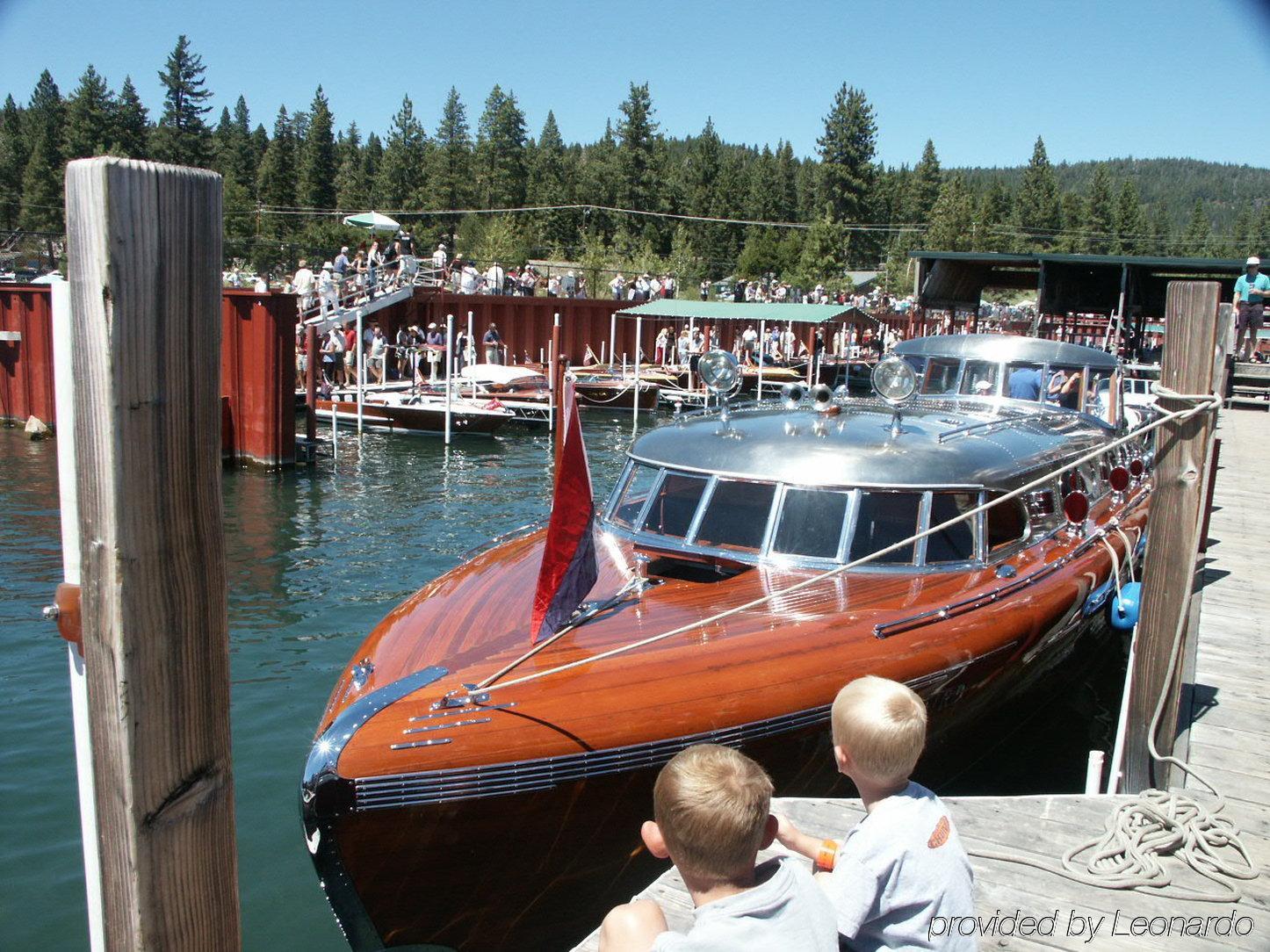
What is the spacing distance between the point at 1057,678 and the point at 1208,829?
381 cm

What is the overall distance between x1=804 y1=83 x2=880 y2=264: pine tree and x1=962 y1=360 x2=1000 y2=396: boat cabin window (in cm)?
8022

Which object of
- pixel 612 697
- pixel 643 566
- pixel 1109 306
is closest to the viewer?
pixel 612 697

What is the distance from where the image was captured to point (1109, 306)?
102 feet

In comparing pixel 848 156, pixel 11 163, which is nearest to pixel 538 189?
pixel 848 156

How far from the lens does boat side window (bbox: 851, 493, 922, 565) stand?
693 cm

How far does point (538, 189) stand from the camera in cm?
8362

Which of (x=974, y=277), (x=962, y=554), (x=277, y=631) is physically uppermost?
(x=974, y=277)

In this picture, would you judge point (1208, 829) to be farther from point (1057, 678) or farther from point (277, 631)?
point (277, 631)

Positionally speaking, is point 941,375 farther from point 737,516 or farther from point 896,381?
point 737,516

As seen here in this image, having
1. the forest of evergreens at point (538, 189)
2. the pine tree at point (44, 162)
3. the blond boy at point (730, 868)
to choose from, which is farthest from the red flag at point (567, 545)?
the pine tree at point (44, 162)

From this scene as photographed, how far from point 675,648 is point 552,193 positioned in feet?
260

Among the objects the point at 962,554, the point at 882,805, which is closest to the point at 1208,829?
the point at 882,805

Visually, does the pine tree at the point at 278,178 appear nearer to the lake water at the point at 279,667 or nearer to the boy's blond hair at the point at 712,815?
the lake water at the point at 279,667

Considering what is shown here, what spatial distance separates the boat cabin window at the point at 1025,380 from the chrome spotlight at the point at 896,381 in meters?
3.20
